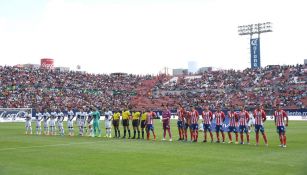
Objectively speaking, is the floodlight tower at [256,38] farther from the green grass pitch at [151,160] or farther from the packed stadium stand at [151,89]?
the green grass pitch at [151,160]

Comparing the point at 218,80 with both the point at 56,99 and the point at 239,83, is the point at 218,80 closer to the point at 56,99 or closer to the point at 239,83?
the point at 239,83

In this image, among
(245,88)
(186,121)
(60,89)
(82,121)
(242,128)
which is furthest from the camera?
(60,89)

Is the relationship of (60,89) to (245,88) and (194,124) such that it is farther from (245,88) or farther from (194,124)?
(194,124)

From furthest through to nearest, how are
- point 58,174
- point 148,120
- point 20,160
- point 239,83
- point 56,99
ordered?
1. point 239,83
2. point 56,99
3. point 148,120
4. point 20,160
5. point 58,174

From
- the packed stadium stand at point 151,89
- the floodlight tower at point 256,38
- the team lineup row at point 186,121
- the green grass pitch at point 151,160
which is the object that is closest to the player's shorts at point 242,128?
the team lineup row at point 186,121

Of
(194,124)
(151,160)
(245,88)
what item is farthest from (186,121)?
(245,88)

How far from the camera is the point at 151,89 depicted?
3029 inches

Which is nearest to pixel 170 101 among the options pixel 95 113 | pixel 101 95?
pixel 101 95

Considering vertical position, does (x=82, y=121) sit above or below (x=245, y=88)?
below

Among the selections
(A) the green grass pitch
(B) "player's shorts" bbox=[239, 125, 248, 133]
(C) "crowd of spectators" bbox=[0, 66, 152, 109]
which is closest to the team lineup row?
(B) "player's shorts" bbox=[239, 125, 248, 133]

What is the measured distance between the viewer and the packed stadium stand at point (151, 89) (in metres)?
59.6

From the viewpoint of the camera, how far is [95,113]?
28.1m

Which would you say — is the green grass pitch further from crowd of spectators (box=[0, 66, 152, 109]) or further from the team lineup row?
crowd of spectators (box=[0, 66, 152, 109])

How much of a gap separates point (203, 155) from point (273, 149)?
4100 mm
